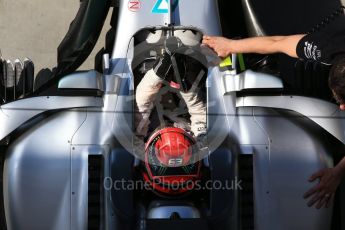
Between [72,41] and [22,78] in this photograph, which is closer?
[22,78]

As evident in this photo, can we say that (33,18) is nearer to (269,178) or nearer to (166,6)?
(166,6)

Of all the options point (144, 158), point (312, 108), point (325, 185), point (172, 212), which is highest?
point (312, 108)

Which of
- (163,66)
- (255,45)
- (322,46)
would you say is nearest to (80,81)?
(163,66)

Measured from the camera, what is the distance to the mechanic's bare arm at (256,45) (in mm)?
3031

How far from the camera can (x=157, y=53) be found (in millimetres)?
3299

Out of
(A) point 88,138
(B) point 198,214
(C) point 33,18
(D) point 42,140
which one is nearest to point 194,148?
(B) point 198,214

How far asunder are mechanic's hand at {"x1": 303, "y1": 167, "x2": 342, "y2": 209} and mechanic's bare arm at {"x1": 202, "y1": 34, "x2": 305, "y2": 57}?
54cm

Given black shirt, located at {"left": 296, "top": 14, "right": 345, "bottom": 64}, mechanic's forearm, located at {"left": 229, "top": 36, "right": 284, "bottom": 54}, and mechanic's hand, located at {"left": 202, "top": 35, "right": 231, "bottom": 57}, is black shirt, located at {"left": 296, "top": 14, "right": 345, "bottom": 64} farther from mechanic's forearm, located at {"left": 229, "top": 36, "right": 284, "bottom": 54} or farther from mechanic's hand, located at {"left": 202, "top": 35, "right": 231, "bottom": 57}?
mechanic's hand, located at {"left": 202, "top": 35, "right": 231, "bottom": 57}

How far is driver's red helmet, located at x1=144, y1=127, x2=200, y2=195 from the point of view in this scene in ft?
9.25

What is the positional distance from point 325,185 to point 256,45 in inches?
28.6

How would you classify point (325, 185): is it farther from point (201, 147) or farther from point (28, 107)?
point (28, 107)

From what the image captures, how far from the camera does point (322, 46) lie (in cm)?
278

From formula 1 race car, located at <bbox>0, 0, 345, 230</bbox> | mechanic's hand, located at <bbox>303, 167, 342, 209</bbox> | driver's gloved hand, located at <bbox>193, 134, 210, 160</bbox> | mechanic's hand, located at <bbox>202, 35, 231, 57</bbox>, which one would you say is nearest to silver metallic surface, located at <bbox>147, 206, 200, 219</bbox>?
formula 1 race car, located at <bbox>0, 0, 345, 230</bbox>

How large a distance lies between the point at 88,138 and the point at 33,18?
2.46 metres
